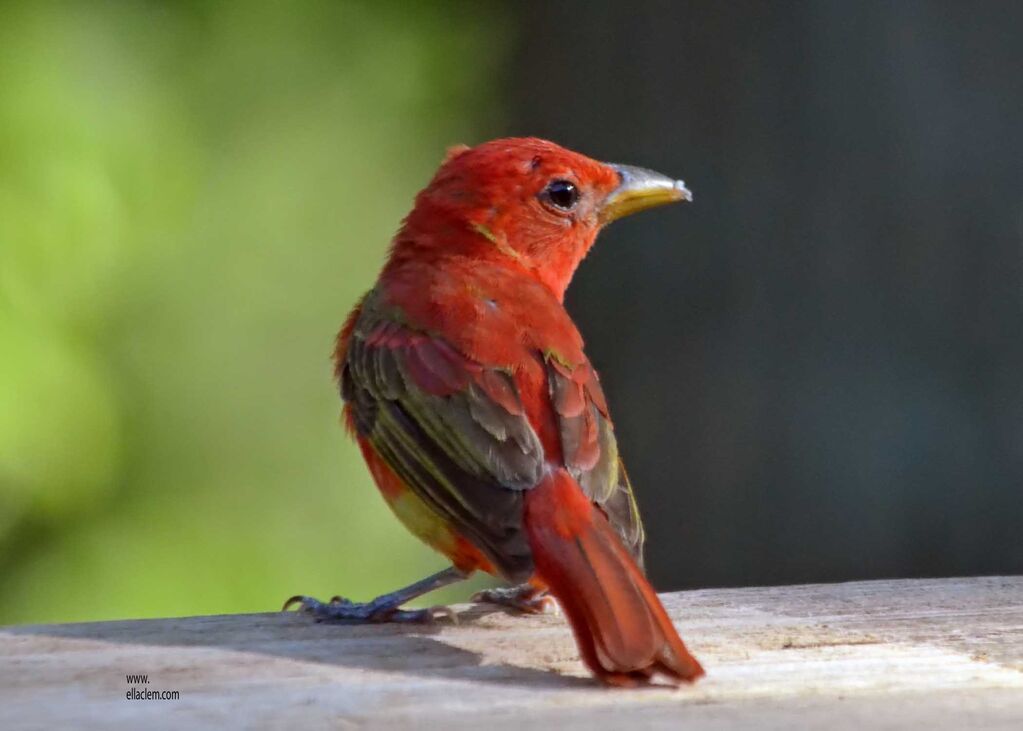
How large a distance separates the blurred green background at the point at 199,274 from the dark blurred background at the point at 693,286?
0.04ft

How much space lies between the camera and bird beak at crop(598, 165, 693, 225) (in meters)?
3.62

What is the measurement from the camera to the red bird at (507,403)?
230 centimetres

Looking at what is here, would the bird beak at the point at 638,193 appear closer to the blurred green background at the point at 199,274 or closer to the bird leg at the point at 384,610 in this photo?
the bird leg at the point at 384,610

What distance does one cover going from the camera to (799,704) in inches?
78.9

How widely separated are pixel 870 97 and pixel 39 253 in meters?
2.45

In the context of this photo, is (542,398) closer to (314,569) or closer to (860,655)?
(860,655)

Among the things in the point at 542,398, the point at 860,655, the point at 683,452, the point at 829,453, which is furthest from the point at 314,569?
the point at 860,655

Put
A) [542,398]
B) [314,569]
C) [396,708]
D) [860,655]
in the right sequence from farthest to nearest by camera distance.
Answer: [314,569] < [542,398] < [860,655] < [396,708]

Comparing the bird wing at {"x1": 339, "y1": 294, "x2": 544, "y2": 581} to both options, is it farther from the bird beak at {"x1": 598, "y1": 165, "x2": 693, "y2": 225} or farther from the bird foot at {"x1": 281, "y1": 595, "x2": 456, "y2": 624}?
the bird beak at {"x1": 598, "y1": 165, "x2": 693, "y2": 225}

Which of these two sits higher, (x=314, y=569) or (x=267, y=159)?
(x=267, y=159)

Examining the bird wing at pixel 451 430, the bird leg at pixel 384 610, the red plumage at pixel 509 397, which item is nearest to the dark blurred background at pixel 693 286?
the red plumage at pixel 509 397

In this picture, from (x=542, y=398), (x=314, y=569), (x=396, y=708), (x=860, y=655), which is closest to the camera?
(x=396, y=708)

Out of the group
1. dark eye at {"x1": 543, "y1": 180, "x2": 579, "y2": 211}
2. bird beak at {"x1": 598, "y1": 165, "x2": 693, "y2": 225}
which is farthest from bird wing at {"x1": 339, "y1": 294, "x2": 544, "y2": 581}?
Answer: bird beak at {"x1": 598, "y1": 165, "x2": 693, "y2": 225}

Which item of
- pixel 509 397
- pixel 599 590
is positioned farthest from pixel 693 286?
pixel 599 590
